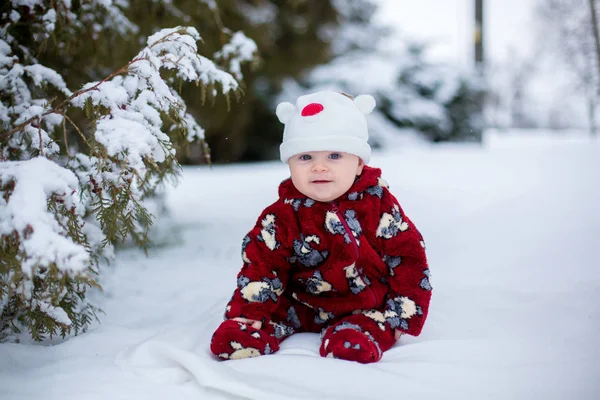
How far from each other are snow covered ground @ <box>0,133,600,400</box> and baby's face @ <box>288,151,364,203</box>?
57 cm

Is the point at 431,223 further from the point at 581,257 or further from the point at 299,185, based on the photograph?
the point at 299,185

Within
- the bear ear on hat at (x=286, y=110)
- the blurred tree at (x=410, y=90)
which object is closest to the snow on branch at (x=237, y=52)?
the bear ear on hat at (x=286, y=110)

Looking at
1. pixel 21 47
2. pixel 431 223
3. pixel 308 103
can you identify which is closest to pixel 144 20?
pixel 21 47

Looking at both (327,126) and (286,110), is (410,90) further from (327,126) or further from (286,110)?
(327,126)

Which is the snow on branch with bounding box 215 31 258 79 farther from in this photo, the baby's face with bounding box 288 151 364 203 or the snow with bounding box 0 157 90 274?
the snow with bounding box 0 157 90 274

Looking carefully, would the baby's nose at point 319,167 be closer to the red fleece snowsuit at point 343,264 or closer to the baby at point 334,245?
the baby at point 334,245

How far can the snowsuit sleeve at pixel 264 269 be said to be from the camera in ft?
6.45

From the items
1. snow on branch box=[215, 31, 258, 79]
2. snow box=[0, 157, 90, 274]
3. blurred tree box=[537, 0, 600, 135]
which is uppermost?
blurred tree box=[537, 0, 600, 135]

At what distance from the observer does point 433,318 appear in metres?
2.26

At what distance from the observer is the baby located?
1937mm

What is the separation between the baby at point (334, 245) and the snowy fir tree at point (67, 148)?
0.42 metres

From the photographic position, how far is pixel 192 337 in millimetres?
2086

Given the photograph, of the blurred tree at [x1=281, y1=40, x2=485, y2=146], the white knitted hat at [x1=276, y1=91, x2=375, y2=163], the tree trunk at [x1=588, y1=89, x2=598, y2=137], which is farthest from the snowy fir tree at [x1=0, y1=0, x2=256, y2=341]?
the blurred tree at [x1=281, y1=40, x2=485, y2=146]

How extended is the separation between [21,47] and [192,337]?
1437mm
